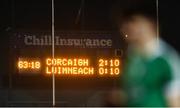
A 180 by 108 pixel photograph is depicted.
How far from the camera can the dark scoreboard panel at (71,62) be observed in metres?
6.88

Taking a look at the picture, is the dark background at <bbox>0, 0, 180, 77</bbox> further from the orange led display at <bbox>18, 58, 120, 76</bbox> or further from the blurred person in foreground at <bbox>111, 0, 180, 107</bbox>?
the blurred person in foreground at <bbox>111, 0, 180, 107</bbox>

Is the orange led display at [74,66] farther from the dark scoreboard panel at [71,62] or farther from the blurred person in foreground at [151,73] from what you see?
the blurred person in foreground at [151,73]

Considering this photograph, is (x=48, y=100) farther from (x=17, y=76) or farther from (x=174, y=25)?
(x=174, y=25)

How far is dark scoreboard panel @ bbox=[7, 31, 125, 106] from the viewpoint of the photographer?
22.6 ft

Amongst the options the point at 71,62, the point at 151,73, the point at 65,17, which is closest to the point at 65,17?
the point at 65,17

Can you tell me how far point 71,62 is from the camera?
6910mm

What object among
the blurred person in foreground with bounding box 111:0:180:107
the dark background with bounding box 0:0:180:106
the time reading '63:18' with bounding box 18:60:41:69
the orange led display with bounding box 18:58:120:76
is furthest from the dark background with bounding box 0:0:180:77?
the blurred person in foreground with bounding box 111:0:180:107

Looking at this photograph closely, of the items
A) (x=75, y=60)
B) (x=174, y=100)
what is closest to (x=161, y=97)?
(x=174, y=100)

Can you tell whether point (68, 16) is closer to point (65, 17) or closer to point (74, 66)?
point (65, 17)

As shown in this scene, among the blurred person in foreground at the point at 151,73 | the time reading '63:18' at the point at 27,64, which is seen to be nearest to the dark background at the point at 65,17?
the time reading '63:18' at the point at 27,64

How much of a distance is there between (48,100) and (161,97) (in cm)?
328

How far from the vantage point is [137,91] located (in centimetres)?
391

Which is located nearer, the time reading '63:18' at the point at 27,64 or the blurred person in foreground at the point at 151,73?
the blurred person in foreground at the point at 151,73

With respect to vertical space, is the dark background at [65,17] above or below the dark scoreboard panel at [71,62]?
above
